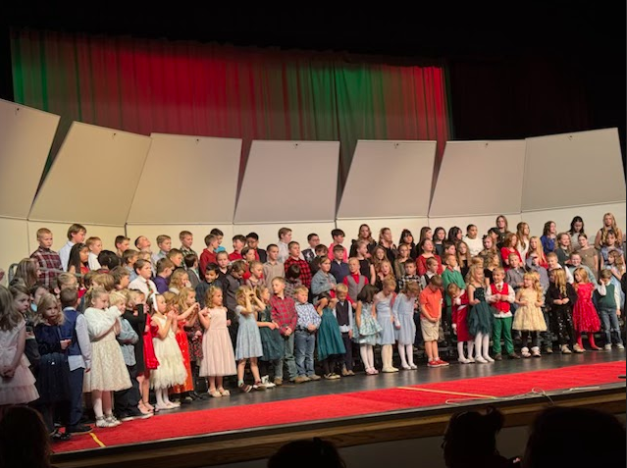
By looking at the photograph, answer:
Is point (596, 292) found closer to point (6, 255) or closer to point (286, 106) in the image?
point (286, 106)

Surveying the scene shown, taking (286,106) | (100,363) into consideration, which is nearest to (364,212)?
(286,106)

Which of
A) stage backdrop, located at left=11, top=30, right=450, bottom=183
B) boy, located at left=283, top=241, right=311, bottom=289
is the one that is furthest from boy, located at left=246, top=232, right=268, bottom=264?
stage backdrop, located at left=11, top=30, right=450, bottom=183

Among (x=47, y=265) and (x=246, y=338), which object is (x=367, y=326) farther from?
(x=47, y=265)

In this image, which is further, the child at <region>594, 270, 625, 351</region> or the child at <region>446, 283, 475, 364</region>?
the child at <region>594, 270, 625, 351</region>

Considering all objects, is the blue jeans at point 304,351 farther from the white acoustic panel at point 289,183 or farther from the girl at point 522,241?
the white acoustic panel at point 289,183

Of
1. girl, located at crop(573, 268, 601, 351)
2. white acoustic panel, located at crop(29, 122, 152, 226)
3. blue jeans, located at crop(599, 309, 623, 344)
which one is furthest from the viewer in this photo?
white acoustic panel, located at crop(29, 122, 152, 226)

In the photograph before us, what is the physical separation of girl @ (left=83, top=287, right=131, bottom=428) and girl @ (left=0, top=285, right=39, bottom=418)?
63cm

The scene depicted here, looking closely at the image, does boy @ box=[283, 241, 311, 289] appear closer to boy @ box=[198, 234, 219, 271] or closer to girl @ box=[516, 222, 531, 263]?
boy @ box=[198, 234, 219, 271]

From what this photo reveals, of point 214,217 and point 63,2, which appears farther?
point 214,217

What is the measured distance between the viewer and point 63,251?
775 centimetres

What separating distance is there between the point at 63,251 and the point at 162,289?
1.17m

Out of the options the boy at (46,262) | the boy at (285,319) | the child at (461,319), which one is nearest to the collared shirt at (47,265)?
the boy at (46,262)

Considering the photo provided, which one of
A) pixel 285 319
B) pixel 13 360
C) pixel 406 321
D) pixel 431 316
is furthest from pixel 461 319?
pixel 13 360

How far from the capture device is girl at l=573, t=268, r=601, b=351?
920 cm
